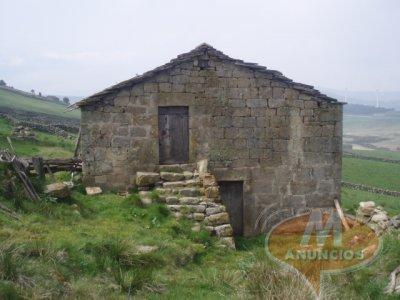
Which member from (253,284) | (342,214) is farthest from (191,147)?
(253,284)

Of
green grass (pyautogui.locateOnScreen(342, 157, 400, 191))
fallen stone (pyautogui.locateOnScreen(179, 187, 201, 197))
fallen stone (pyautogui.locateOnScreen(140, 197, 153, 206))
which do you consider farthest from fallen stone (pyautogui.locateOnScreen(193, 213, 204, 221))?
green grass (pyautogui.locateOnScreen(342, 157, 400, 191))

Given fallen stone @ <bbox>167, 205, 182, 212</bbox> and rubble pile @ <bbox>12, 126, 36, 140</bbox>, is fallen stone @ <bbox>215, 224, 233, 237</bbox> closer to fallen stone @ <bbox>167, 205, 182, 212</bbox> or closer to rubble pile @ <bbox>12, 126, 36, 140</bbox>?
fallen stone @ <bbox>167, 205, 182, 212</bbox>

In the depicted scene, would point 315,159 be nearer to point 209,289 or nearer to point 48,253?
point 209,289

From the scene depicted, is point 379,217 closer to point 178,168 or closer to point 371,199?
point 178,168

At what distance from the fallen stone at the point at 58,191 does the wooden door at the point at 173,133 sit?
3467mm

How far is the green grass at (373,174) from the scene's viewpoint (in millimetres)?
34537

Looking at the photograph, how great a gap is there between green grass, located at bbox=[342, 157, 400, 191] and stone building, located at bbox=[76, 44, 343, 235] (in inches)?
826

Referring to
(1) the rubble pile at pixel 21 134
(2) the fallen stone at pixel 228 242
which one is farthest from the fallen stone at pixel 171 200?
(1) the rubble pile at pixel 21 134

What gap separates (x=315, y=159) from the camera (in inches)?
571

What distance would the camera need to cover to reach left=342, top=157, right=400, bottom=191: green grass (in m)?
34.5

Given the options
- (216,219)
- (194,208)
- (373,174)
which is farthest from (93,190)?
(373,174)

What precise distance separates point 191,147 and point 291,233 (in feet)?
12.6

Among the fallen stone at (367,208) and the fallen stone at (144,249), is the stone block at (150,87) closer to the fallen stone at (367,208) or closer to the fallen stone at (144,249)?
the fallen stone at (144,249)

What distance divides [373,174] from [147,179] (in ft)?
→ 98.1
